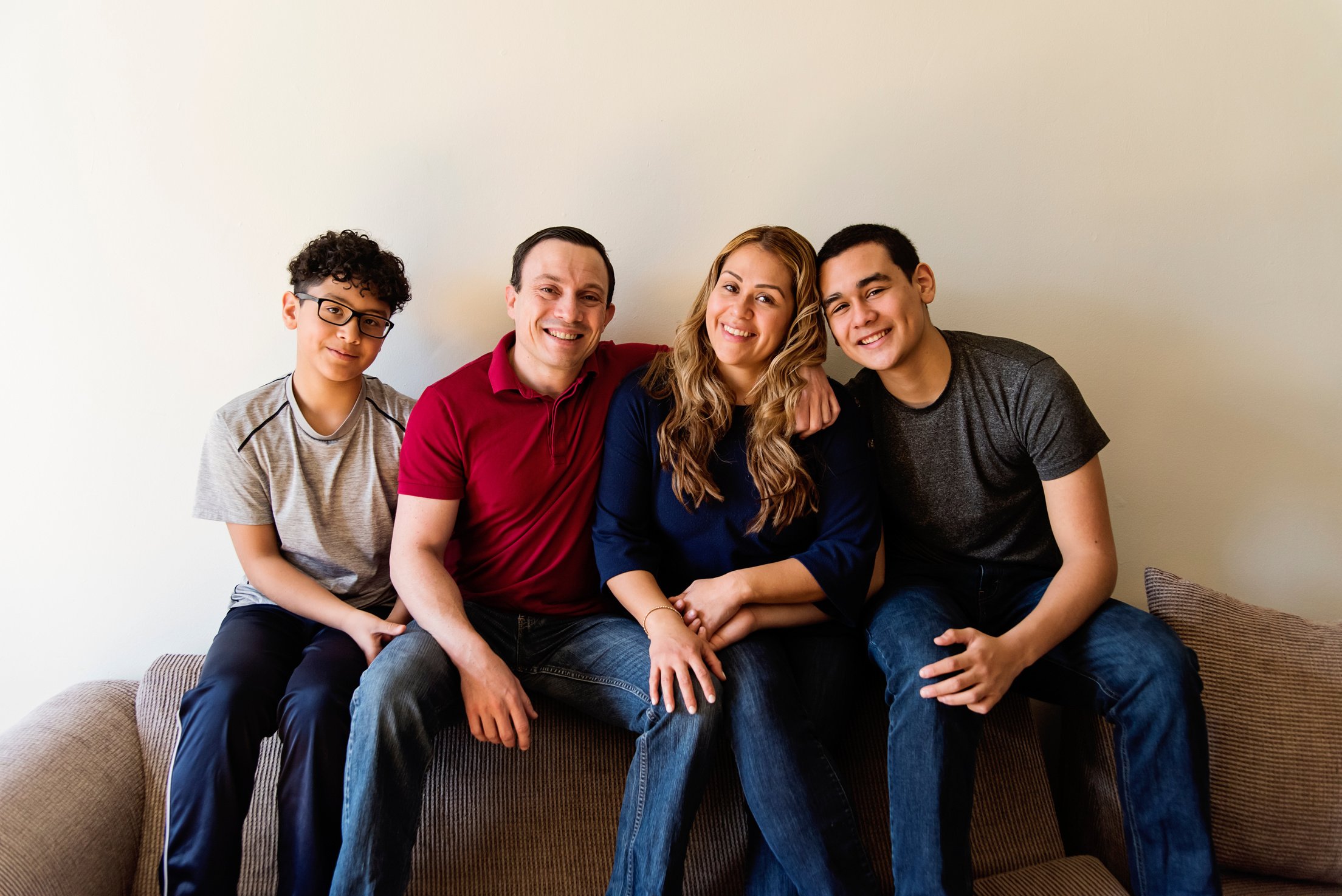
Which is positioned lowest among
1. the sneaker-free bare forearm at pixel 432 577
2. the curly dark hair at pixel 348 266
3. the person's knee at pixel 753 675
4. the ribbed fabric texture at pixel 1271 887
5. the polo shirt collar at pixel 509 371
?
the ribbed fabric texture at pixel 1271 887

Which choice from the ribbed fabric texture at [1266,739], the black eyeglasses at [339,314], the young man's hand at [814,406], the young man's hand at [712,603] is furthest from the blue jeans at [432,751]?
the ribbed fabric texture at [1266,739]

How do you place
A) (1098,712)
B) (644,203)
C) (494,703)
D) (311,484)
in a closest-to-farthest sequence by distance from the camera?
(494,703) → (1098,712) → (311,484) → (644,203)

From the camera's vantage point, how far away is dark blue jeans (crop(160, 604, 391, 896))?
130 centimetres

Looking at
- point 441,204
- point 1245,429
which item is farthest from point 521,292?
point 1245,429

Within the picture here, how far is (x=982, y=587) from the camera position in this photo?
1.67m

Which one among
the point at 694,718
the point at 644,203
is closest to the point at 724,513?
the point at 694,718

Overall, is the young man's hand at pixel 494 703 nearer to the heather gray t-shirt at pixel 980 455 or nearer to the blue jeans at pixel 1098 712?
the blue jeans at pixel 1098 712

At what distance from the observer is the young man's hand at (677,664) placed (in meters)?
1.37

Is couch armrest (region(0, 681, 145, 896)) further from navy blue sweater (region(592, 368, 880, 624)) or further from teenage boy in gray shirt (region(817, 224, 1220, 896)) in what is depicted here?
teenage boy in gray shirt (region(817, 224, 1220, 896))

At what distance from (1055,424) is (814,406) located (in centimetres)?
48

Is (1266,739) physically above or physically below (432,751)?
below

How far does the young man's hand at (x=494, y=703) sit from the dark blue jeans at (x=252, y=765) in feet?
0.71

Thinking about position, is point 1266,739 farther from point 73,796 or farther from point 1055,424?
point 73,796

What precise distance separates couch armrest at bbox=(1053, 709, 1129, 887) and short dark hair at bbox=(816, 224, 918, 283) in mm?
1028
